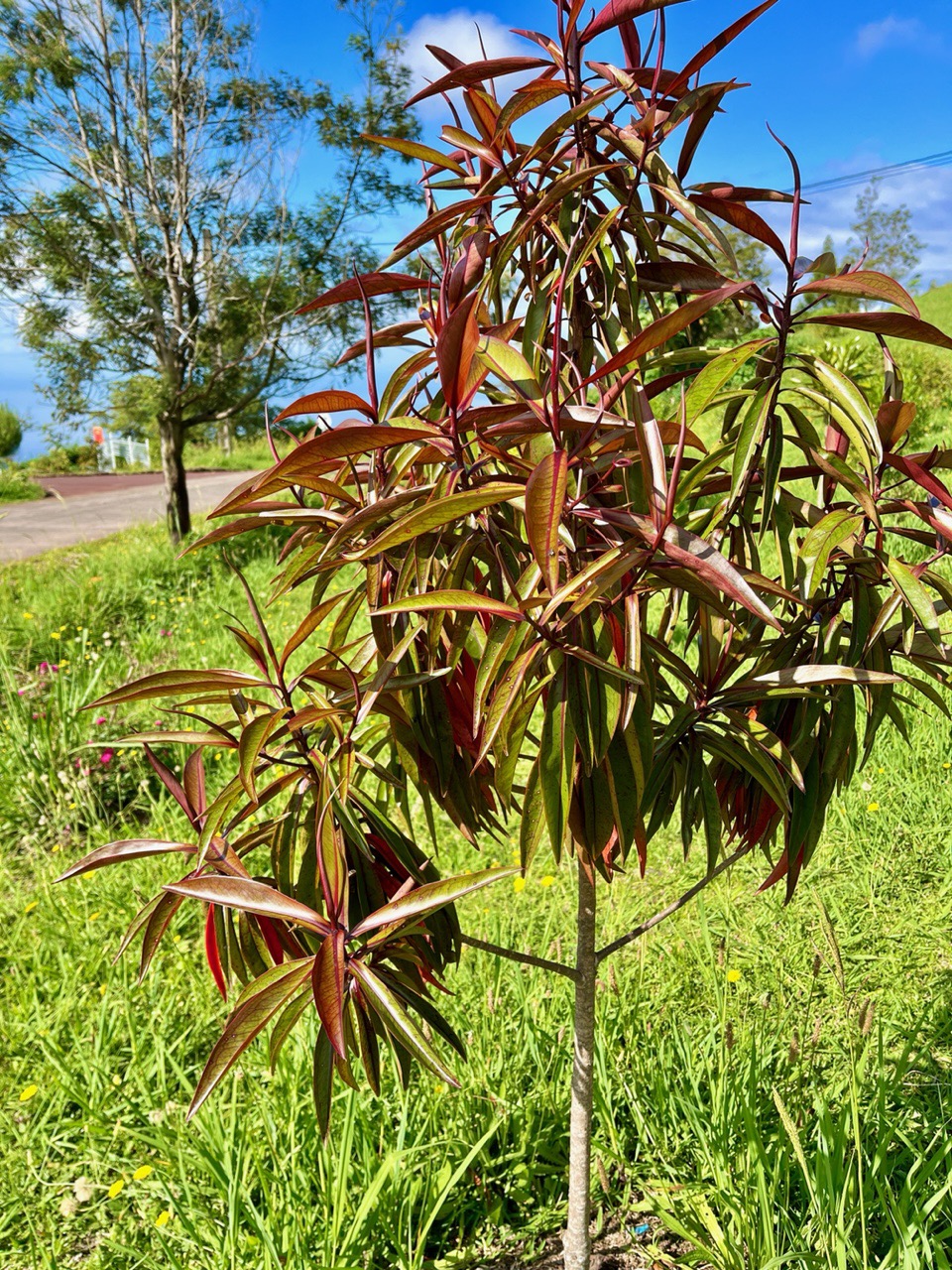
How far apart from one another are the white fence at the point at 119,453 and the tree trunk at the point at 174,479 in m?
14.9

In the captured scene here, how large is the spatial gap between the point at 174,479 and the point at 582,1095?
7.26 metres

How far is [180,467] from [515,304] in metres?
7.41

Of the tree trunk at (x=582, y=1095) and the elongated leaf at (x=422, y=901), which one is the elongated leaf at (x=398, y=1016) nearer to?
the elongated leaf at (x=422, y=901)

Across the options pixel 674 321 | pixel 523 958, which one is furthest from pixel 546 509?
pixel 523 958

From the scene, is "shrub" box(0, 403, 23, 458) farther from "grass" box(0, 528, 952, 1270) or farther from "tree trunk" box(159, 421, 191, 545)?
"grass" box(0, 528, 952, 1270)

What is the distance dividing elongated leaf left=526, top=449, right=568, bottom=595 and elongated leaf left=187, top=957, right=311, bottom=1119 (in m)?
0.43

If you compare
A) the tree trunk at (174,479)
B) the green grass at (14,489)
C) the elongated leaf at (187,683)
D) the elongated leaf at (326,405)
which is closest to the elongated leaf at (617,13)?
the elongated leaf at (326,405)

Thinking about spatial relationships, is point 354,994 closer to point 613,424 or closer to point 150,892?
point 613,424

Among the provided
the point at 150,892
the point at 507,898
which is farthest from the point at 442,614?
the point at 150,892

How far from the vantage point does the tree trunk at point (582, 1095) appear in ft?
4.34

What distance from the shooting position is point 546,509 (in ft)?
2.34

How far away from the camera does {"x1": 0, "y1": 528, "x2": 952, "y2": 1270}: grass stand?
1.49m

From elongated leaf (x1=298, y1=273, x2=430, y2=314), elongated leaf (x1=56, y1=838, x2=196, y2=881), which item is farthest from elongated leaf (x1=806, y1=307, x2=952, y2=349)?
elongated leaf (x1=56, y1=838, x2=196, y2=881)

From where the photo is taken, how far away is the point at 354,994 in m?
0.89
